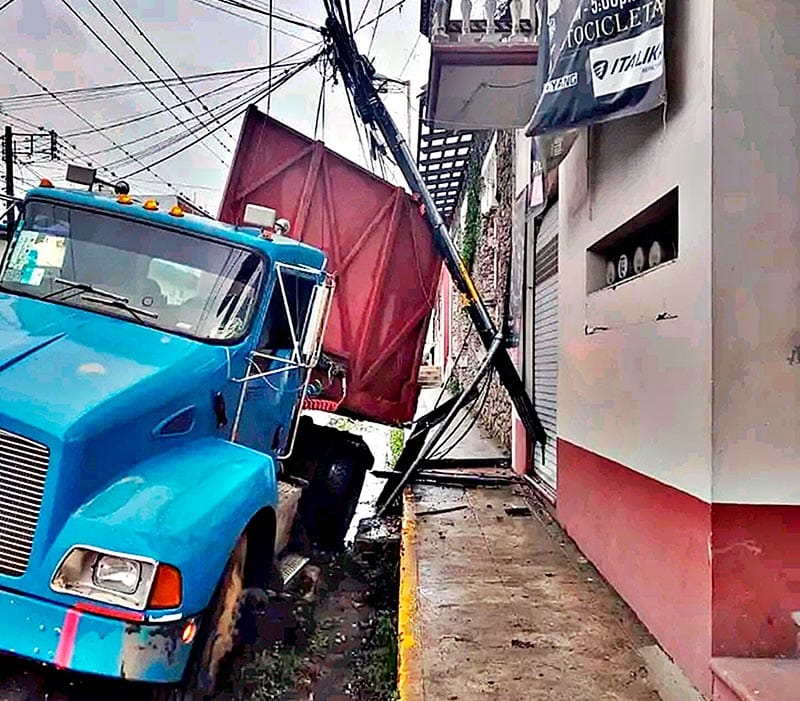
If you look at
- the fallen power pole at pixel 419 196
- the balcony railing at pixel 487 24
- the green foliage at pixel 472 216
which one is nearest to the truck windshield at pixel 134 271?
the balcony railing at pixel 487 24

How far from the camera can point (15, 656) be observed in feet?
10.3

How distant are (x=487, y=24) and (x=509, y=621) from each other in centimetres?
500

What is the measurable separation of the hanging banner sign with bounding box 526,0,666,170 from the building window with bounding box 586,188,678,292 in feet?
1.93

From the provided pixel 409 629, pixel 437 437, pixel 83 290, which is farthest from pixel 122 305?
pixel 437 437

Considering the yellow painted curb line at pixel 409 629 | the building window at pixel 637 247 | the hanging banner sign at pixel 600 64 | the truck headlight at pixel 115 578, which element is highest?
the hanging banner sign at pixel 600 64

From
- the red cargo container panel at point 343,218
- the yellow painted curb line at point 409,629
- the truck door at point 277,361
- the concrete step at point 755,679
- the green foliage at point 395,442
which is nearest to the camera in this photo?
the concrete step at point 755,679

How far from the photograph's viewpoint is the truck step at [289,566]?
17.6 feet

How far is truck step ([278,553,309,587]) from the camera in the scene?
17.6ft

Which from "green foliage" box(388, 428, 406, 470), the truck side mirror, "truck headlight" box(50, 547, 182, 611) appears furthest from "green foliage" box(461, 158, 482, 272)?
"truck headlight" box(50, 547, 182, 611)

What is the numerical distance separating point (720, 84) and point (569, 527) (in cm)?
446

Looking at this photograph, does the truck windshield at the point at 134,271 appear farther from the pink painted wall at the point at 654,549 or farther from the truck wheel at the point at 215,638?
the pink painted wall at the point at 654,549

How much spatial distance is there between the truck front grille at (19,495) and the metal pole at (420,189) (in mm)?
5462

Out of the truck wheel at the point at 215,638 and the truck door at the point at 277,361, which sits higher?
the truck door at the point at 277,361

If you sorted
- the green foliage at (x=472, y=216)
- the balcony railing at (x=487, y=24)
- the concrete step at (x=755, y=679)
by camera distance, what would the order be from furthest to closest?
the green foliage at (x=472, y=216), the balcony railing at (x=487, y=24), the concrete step at (x=755, y=679)
